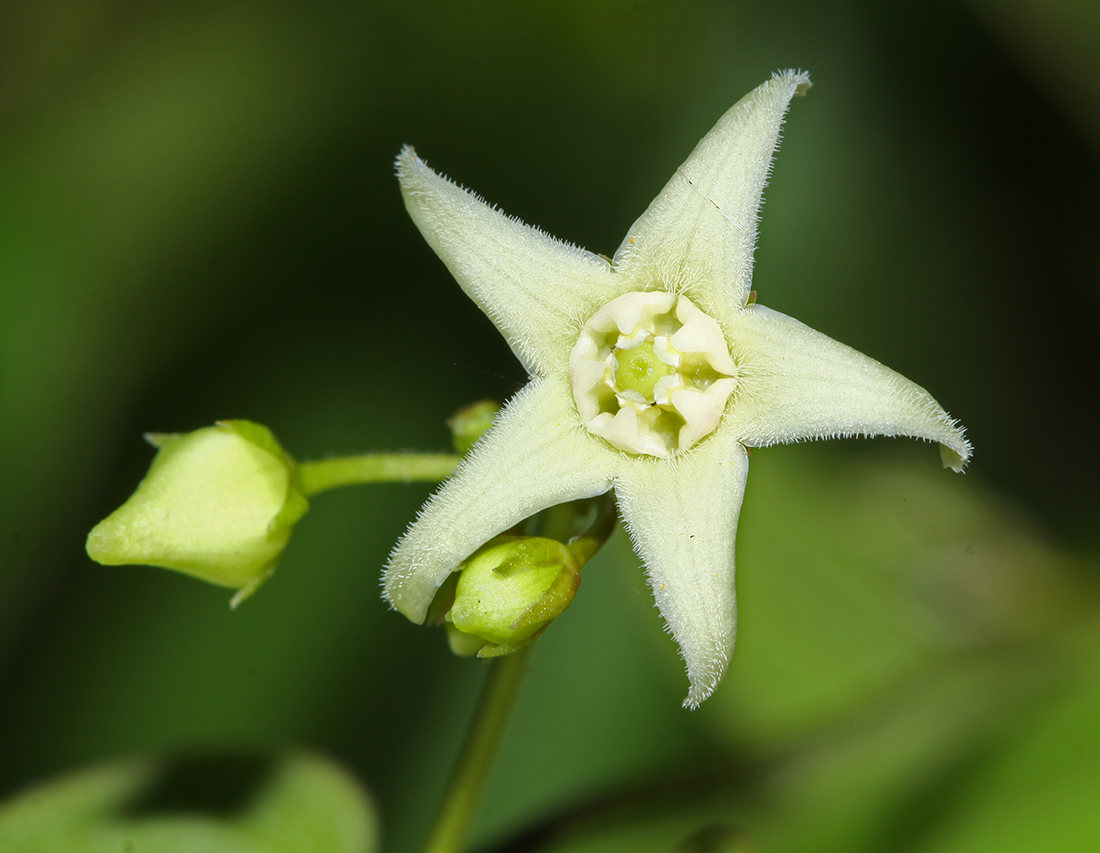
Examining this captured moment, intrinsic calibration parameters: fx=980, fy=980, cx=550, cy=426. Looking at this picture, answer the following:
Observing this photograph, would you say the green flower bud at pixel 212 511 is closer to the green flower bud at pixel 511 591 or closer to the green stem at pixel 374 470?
the green stem at pixel 374 470

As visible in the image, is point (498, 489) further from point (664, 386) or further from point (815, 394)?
point (815, 394)

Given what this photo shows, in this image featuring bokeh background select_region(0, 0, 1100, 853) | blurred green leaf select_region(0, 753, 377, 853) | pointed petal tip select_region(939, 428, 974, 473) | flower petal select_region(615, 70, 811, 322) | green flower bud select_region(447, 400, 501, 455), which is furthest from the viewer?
bokeh background select_region(0, 0, 1100, 853)

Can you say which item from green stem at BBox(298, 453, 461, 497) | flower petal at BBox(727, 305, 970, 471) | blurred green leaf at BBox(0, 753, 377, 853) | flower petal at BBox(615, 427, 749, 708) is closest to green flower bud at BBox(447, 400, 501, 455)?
green stem at BBox(298, 453, 461, 497)

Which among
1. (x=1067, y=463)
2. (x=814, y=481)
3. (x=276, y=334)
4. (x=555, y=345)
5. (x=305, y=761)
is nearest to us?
(x=555, y=345)

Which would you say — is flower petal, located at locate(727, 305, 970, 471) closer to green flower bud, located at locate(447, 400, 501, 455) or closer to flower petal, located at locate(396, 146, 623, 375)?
flower petal, located at locate(396, 146, 623, 375)

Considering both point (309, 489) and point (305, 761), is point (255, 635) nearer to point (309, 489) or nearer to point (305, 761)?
point (305, 761)

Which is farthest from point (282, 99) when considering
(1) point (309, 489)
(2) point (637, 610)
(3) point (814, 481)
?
(3) point (814, 481)
